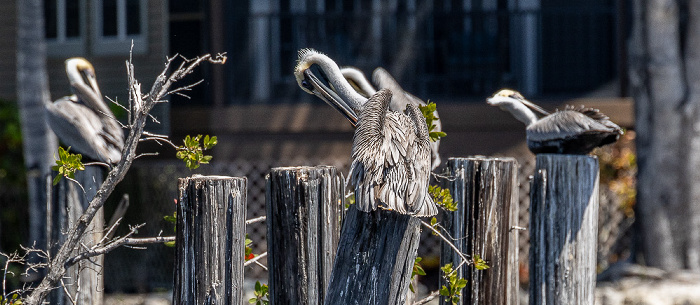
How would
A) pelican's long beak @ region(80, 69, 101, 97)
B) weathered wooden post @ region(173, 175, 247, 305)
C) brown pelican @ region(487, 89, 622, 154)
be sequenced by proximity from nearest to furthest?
weathered wooden post @ region(173, 175, 247, 305), brown pelican @ region(487, 89, 622, 154), pelican's long beak @ region(80, 69, 101, 97)

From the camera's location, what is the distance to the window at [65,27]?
10.3 meters

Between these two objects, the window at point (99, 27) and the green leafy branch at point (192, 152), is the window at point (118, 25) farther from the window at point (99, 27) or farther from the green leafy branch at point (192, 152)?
the green leafy branch at point (192, 152)

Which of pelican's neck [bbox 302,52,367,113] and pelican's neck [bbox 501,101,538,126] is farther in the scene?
pelican's neck [bbox 501,101,538,126]

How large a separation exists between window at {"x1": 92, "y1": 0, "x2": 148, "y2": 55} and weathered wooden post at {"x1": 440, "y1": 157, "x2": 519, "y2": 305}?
296 inches

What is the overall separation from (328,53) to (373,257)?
7.49 m

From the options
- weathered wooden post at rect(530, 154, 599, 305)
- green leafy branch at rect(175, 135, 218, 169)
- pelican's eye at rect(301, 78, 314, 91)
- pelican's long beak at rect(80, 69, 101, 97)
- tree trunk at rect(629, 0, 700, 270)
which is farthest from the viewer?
tree trunk at rect(629, 0, 700, 270)

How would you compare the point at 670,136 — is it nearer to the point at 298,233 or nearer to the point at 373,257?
the point at 298,233

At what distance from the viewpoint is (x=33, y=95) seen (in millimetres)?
7590

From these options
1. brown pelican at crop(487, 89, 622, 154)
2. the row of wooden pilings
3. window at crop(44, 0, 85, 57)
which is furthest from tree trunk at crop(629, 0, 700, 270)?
Answer: window at crop(44, 0, 85, 57)

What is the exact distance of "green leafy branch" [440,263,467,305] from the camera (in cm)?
312

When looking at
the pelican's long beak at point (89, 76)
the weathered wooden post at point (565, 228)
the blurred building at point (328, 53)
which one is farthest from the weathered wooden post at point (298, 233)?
the blurred building at point (328, 53)

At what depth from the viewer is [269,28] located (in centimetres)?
970

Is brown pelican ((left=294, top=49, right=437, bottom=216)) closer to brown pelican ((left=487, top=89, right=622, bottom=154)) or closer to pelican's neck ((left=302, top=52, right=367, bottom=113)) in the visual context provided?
pelican's neck ((left=302, top=52, right=367, bottom=113))

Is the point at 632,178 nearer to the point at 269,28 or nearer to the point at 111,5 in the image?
the point at 269,28
